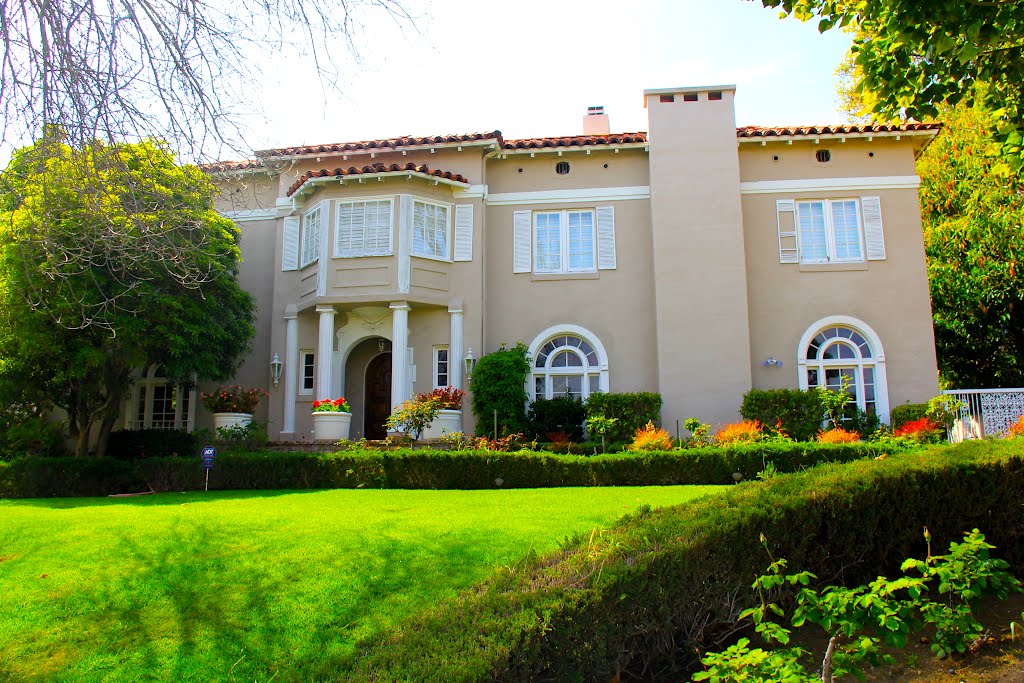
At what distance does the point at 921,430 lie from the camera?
46.2 ft

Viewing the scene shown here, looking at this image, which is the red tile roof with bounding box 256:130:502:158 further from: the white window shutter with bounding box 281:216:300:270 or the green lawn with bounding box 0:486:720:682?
the green lawn with bounding box 0:486:720:682

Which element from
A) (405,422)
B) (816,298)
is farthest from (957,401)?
(405,422)

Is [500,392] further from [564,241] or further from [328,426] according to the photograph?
[564,241]

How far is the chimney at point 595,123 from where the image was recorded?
2078cm

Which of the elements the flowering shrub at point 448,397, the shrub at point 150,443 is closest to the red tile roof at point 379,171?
the flowering shrub at point 448,397

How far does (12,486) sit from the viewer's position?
1331 cm

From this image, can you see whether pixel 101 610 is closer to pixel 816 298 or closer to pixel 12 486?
pixel 12 486

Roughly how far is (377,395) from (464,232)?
464cm

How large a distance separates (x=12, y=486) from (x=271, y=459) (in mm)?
4551

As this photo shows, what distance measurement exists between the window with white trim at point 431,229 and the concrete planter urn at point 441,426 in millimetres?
3965

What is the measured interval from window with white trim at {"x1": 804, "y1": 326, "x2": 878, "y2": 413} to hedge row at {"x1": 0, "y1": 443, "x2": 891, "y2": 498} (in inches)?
205

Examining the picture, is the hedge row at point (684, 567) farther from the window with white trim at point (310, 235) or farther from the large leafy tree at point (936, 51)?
the window with white trim at point (310, 235)

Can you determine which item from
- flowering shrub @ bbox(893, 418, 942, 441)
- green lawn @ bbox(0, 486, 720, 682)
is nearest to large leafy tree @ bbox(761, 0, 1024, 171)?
green lawn @ bbox(0, 486, 720, 682)

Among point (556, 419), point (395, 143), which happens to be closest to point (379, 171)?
point (395, 143)
